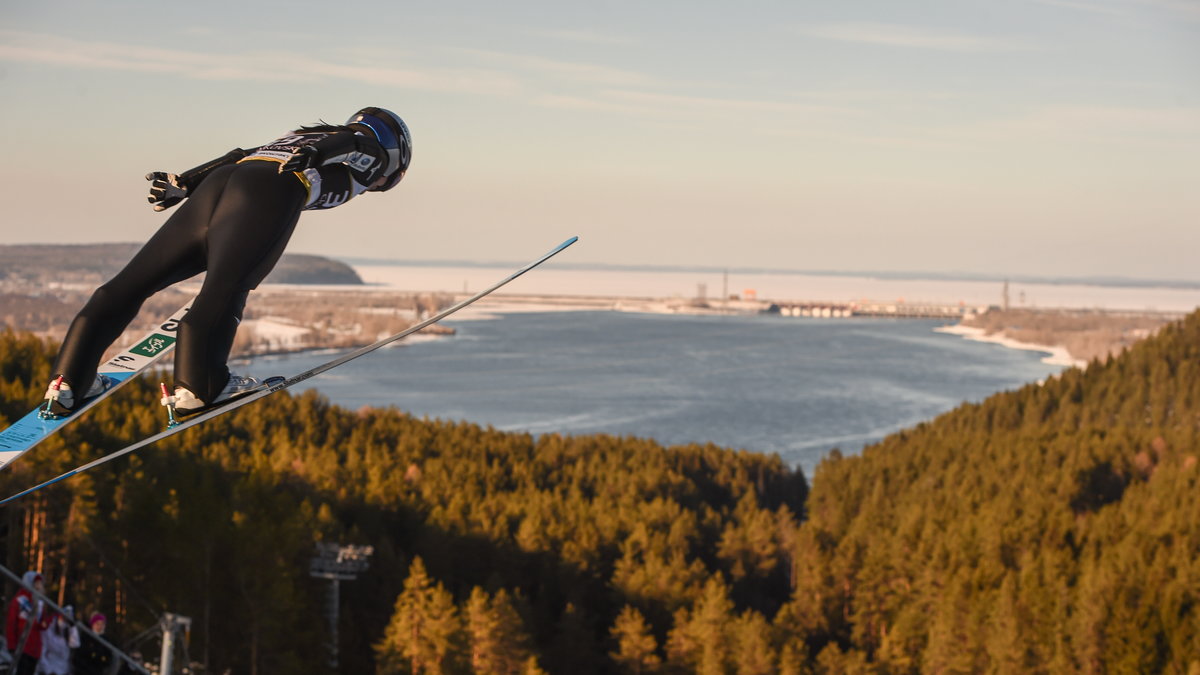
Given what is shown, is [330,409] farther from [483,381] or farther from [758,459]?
[483,381]

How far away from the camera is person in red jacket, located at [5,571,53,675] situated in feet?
37.6

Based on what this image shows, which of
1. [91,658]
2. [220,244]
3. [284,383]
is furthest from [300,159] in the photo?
[91,658]

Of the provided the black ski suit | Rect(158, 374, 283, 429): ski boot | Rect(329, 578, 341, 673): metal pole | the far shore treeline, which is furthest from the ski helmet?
Rect(329, 578, 341, 673): metal pole

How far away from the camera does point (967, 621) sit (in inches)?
1570

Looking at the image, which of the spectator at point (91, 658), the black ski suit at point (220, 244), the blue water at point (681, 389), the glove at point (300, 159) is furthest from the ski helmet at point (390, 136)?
the blue water at point (681, 389)

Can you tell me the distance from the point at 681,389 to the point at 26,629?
142 m

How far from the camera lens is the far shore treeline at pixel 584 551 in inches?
1190

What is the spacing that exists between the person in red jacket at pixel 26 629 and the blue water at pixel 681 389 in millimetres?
90859

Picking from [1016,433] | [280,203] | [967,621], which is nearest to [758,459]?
[1016,433]

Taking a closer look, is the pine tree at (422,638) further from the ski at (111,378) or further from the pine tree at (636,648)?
the ski at (111,378)

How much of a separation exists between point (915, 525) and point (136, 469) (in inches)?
1268

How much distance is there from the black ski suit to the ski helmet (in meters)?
0.08

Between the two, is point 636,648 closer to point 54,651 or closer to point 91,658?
point 91,658

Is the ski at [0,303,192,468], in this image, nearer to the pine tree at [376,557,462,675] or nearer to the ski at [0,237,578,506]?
the ski at [0,237,578,506]
